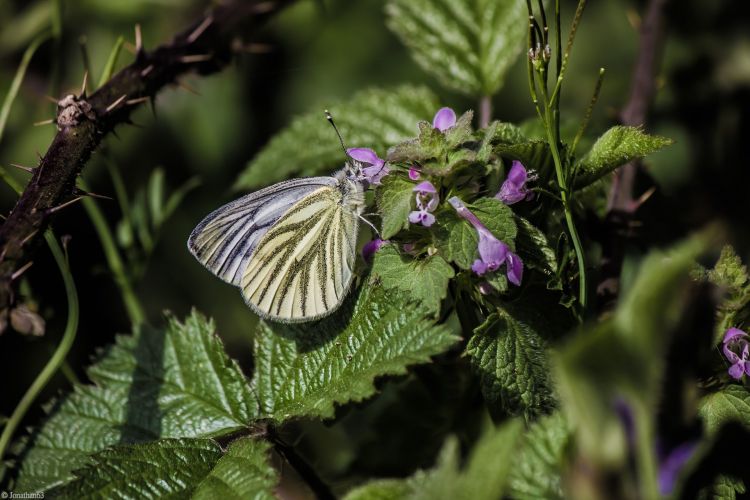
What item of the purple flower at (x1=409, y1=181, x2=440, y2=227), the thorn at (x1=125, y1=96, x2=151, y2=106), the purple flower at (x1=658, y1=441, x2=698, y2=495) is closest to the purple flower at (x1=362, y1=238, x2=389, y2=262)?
the purple flower at (x1=409, y1=181, x2=440, y2=227)

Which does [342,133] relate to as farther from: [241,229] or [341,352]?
[341,352]

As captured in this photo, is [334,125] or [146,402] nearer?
[146,402]

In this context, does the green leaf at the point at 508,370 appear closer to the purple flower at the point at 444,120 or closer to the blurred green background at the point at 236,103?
the purple flower at the point at 444,120

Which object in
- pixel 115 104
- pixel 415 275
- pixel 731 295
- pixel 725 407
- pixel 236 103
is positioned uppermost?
pixel 236 103

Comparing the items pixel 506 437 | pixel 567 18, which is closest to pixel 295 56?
pixel 567 18

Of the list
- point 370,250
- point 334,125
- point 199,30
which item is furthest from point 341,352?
point 199,30

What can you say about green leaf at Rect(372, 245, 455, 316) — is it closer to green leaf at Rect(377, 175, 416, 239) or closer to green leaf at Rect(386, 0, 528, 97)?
green leaf at Rect(377, 175, 416, 239)
